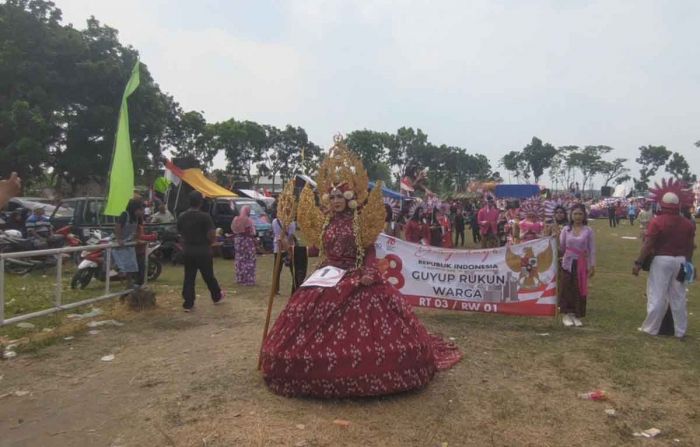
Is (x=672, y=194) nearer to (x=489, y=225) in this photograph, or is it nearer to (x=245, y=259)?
(x=245, y=259)

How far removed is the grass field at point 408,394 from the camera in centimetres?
373

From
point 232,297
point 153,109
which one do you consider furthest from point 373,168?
point 232,297

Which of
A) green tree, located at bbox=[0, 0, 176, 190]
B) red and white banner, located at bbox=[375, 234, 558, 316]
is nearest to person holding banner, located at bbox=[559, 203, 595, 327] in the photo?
red and white banner, located at bbox=[375, 234, 558, 316]

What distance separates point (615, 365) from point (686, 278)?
1894 mm

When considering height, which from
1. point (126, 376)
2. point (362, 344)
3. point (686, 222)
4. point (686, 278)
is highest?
point (686, 222)

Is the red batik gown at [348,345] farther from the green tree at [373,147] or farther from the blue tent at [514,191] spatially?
the green tree at [373,147]

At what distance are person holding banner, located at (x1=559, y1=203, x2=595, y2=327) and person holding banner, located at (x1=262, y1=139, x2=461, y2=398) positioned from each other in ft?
10.4

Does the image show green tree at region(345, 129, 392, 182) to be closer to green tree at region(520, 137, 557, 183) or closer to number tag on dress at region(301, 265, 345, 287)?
green tree at region(520, 137, 557, 183)

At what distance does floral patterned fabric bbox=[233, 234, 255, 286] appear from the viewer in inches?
416

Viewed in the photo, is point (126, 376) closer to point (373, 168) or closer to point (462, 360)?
point (462, 360)

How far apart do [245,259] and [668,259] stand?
23.5ft

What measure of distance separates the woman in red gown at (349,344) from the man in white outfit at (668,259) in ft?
11.4

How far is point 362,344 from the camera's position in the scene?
13.6ft

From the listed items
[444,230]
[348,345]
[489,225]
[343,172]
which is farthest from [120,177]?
[489,225]
